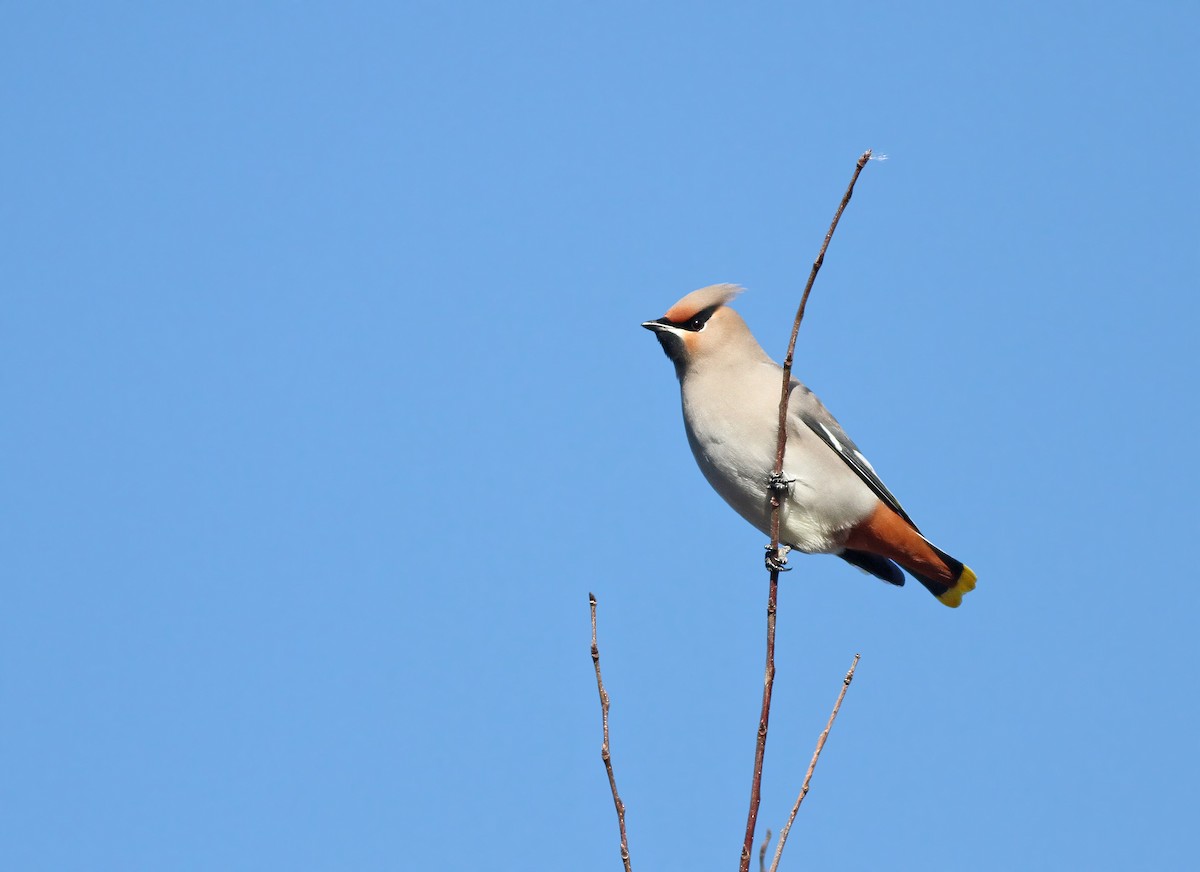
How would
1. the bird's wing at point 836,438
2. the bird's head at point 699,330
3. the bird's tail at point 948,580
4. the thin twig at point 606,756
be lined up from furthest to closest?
1. the bird's tail at point 948,580
2. the bird's wing at point 836,438
3. the bird's head at point 699,330
4. the thin twig at point 606,756

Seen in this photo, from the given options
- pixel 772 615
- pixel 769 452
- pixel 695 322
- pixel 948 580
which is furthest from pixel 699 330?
pixel 772 615

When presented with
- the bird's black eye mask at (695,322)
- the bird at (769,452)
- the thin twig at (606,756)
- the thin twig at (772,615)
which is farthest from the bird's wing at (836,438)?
the thin twig at (606,756)

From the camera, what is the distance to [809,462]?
4730 millimetres

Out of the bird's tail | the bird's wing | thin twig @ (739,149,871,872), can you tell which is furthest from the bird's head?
thin twig @ (739,149,871,872)

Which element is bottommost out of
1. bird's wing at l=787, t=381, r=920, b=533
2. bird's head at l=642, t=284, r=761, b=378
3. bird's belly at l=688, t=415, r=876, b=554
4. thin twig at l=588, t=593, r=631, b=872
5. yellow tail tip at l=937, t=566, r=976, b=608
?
thin twig at l=588, t=593, r=631, b=872

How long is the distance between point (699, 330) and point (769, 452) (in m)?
0.63

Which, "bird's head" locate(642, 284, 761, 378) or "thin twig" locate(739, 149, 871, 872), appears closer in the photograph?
"thin twig" locate(739, 149, 871, 872)

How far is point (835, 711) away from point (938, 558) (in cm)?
275

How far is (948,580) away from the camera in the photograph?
5258mm

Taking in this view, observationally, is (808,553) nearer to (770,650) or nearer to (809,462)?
(809,462)

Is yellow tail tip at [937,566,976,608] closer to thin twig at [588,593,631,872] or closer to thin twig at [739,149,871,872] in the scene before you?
thin twig at [739,149,871,872]

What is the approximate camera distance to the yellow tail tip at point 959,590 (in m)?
5.20

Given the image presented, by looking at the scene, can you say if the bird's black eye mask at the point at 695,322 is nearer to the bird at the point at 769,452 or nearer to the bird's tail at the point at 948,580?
the bird at the point at 769,452

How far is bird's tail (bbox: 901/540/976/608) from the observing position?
518cm
